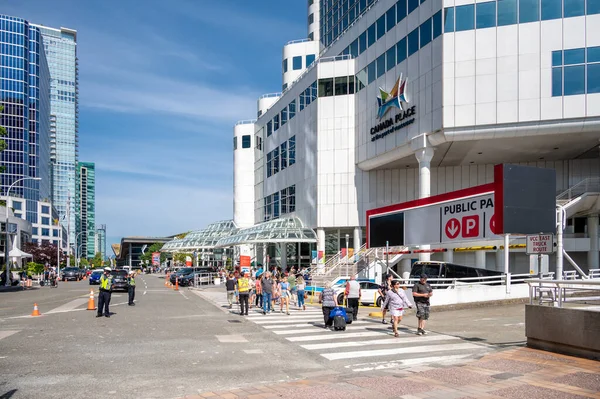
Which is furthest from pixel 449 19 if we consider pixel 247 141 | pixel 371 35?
pixel 247 141

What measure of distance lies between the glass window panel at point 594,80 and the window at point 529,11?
4520mm

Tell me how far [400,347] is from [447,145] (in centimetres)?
2695

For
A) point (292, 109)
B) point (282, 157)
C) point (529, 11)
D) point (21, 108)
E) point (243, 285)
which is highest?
point (21, 108)

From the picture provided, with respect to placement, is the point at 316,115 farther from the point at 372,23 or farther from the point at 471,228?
the point at 471,228

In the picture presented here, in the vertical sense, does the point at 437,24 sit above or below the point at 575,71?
above

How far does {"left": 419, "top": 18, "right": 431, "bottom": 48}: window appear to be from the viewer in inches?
1444

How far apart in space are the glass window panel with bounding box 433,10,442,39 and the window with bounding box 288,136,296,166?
75.2 feet

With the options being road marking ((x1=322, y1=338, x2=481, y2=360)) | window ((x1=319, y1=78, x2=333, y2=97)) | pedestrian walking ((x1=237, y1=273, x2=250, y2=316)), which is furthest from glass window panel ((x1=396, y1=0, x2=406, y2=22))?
road marking ((x1=322, y1=338, x2=481, y2=360))

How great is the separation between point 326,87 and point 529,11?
19.3 metres

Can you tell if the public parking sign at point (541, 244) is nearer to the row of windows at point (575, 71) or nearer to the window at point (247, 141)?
the row of windows at point (575, 71)

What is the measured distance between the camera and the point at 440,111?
35406 millimetres

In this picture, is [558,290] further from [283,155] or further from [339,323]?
[283,155]

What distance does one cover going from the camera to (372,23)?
4444cm

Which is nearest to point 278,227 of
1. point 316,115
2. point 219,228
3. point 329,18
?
point 316,115
